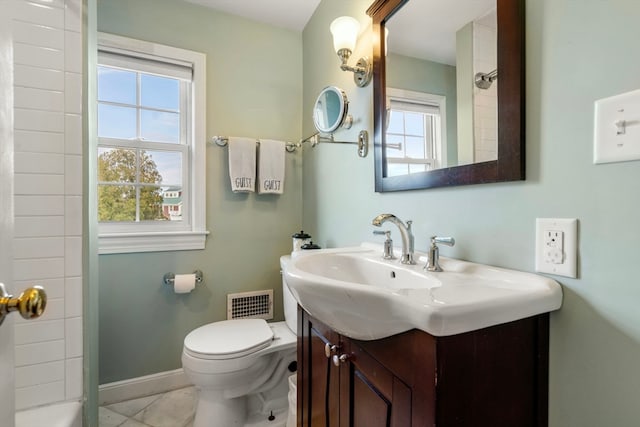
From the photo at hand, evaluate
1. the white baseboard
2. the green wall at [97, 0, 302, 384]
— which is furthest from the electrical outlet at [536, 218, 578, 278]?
the white baseboard

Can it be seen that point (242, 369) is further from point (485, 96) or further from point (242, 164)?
point (485, 96)

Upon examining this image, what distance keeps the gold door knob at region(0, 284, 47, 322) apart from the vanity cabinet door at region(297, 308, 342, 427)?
2.02 ft

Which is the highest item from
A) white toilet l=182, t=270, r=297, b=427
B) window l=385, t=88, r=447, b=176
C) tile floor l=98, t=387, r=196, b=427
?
window l=385, t=88, r=447, b=176

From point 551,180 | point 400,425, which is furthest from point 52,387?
point 551,180

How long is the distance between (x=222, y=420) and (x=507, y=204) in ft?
4.80

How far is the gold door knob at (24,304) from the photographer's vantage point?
1.39ft

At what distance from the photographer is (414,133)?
105cm

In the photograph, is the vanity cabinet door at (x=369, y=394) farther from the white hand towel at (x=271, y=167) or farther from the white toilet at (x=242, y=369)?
the white hand towel at (x=271, y=167)

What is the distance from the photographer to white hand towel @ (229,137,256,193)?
1788 millimetres

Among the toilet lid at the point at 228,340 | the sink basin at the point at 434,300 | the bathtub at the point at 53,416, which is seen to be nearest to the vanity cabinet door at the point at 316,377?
the sink basin at the point at 434,300

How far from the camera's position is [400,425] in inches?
22.8

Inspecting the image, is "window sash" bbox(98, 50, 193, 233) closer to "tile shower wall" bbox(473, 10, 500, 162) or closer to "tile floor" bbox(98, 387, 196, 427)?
"tile floor" bbox(98, 387, 196, 427)

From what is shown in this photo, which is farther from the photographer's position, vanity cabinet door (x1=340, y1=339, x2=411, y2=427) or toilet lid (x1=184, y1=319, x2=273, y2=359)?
toilet lid (x1=184, y1=319, x2=273, y2=359)

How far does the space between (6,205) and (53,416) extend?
0.97 meters
